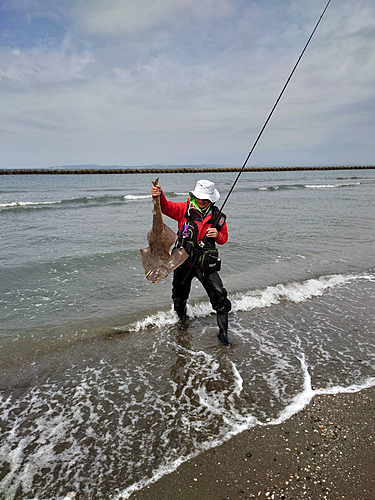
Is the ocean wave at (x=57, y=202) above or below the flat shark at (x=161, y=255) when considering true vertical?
below

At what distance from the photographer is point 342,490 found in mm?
2668

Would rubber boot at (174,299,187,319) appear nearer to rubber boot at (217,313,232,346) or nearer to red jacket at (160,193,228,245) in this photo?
rubber boot at (217,313,232,346)

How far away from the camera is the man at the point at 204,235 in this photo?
15.8ft

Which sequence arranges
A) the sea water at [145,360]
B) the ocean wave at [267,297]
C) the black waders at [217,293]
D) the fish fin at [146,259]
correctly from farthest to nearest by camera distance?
1. the ocean wave at [267,297]
2. the black waders at [217,293]
3. the fish fin at [146,259]
4. the sea water at [145,360]

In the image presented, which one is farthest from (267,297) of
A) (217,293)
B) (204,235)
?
(204,235)

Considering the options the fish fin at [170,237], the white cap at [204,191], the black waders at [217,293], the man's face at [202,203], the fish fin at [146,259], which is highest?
the white cap at [204,191]

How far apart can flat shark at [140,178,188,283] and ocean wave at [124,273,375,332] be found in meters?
1.59

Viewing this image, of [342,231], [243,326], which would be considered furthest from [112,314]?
[342,231]

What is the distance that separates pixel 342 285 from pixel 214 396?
5.21 metres

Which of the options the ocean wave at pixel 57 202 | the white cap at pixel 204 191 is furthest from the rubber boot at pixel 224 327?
the ocean wave at pixel 57 202

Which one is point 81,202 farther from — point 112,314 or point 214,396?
point 214,396

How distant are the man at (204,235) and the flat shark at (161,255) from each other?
0.28m

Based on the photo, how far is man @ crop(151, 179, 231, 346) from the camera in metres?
4.81

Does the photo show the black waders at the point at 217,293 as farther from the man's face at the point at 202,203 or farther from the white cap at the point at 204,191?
the white cap at the point at 204,191
